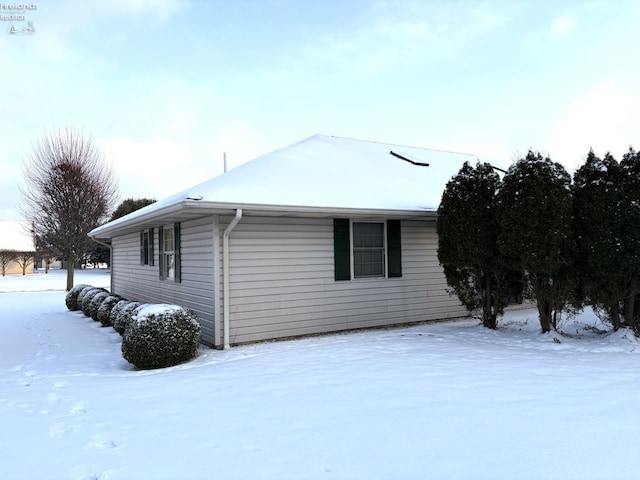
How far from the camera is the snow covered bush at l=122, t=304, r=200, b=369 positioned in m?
6.15

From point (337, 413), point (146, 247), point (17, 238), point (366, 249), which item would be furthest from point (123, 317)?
point (17, 238)

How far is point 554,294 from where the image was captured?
7293 mm

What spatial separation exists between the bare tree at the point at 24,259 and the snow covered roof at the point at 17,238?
0.39 meters

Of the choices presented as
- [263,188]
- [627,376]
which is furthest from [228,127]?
[627,376]

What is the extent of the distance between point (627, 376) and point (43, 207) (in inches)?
977

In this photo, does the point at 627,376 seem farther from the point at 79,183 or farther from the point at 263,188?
the point at 79,183

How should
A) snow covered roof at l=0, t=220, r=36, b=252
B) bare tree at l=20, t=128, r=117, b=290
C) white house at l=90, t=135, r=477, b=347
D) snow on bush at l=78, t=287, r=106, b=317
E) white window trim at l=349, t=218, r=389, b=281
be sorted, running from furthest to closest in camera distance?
snow covered roof at l=0, t=220, r=36, b=252
bare tree at l=20, t=128, r=117, b=290
snow on bush at l=78, t=287, r=106, b=317
white window trim at l=349, t=218, r=389, b=281
white house at l=90, t=135, r=477, b=347

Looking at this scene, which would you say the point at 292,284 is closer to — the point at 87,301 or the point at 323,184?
the point at 323,184

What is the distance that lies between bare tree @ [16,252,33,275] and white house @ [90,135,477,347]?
108ft

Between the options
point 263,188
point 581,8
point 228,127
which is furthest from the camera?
point 228,127

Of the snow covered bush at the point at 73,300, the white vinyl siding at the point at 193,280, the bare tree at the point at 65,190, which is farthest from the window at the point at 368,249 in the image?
the bare tree at the point at 65,190

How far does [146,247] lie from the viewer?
11.5 meters

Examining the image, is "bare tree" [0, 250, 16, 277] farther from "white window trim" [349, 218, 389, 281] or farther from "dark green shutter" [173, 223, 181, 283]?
"white window trim" [349, 218, 389, 281]

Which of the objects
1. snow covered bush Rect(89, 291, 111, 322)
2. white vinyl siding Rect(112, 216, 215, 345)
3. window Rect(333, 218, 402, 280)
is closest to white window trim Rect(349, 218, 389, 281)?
window Rect(333, 218, 402, 280)
